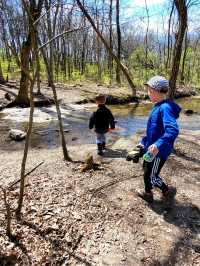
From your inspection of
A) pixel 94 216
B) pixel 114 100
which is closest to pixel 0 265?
pixel 94 216

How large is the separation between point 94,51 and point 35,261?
58.5 m

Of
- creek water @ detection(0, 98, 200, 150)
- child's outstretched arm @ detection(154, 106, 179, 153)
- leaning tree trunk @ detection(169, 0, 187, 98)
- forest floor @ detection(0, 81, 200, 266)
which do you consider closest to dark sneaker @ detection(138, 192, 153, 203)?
forest floor @ detection(0, 81, 200, 266)

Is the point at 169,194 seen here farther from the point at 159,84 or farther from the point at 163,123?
the point at 159,84

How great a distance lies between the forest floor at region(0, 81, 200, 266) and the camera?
4090mm

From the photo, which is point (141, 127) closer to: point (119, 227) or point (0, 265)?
point (119, 227)

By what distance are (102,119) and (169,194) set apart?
288 centimetres

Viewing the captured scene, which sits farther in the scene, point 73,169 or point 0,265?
point 73,169

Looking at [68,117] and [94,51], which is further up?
[94,51]

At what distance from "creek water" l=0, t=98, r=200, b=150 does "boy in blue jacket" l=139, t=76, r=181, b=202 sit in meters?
4.95

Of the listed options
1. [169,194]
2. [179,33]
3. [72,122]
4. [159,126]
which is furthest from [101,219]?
[72,122]

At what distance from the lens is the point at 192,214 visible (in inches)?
196

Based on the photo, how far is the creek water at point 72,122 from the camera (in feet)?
34.4

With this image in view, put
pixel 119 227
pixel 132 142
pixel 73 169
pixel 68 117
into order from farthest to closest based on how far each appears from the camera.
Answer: pixel 68 117, pixel 132 142, pixel 73 169, pixel 119 227

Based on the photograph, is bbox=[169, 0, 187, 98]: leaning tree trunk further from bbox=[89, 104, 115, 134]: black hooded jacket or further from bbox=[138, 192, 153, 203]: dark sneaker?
bbox=[138, 192, 153, 203]: dark sneaker
